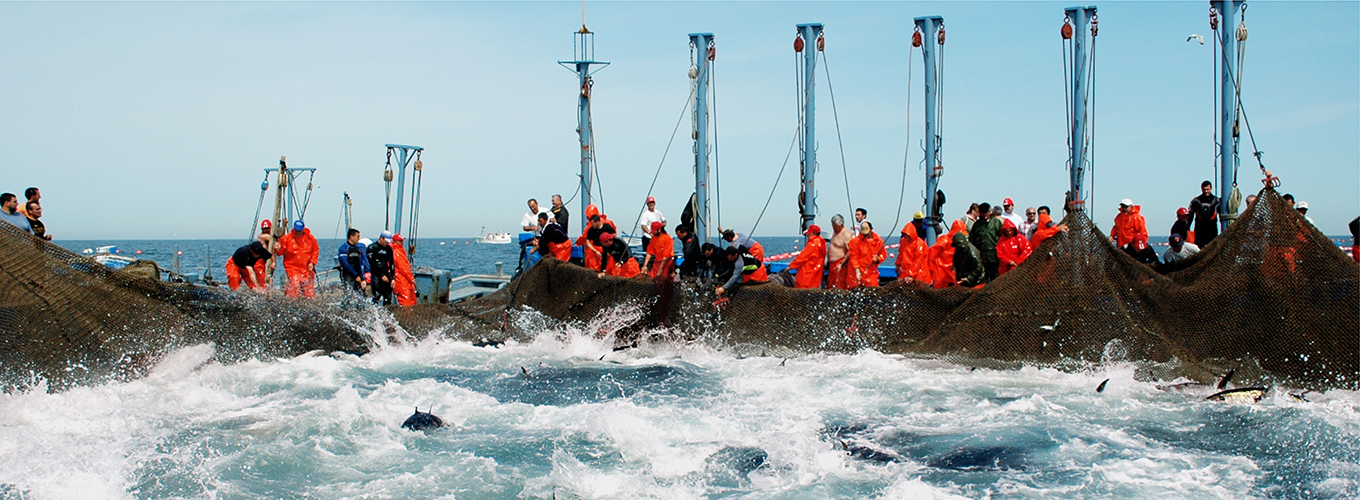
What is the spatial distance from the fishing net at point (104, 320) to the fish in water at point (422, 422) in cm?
333

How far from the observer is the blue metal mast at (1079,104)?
1566 cm

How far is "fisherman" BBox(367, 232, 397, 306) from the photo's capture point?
1502cm

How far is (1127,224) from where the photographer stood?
14000mm

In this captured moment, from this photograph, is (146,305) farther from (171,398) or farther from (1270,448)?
(1270,448)

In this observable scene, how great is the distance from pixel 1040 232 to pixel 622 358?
6.08 meters

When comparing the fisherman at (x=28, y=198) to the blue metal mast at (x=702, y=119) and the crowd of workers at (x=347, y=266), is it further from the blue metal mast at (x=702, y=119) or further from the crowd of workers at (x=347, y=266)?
the blue metal mast at (x=702, y=119)

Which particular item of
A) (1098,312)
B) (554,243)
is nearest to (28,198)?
(554,243)

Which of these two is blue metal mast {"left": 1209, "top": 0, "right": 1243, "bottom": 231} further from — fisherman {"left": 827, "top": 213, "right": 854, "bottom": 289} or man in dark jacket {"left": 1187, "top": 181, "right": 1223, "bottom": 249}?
fisherman {"left": 827, "top": 213, "right": 854, "bottom": 289}

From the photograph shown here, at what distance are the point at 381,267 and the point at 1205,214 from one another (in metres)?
12.5

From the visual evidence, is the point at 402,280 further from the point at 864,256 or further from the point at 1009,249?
the point at 1009,249

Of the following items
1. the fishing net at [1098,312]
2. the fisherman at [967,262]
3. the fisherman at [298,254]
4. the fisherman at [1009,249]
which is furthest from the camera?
the fisherman at [298,254]

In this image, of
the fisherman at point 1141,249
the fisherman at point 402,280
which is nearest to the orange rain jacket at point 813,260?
the fisherman at point 1141,249

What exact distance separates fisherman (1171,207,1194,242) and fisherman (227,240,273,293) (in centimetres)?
1343

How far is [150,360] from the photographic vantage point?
31.6ft
